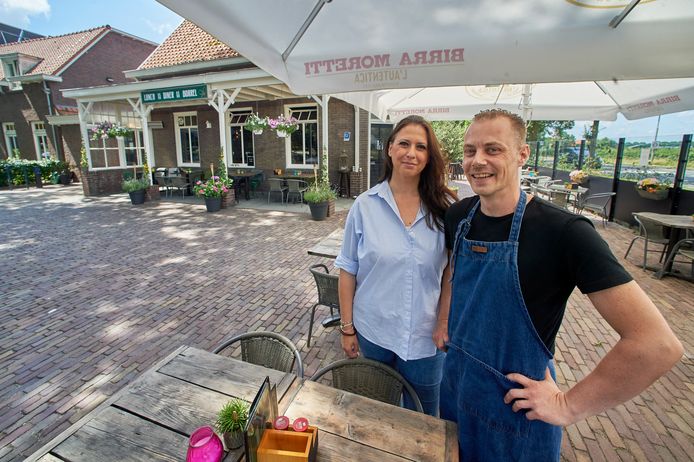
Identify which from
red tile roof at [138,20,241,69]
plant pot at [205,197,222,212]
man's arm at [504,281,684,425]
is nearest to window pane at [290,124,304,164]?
red tile roof at [138,20,241,69]

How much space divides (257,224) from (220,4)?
7447 millimetres

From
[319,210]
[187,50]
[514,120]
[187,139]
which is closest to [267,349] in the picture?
[514,120]

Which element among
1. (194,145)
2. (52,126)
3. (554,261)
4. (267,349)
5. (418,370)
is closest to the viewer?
(554,261)

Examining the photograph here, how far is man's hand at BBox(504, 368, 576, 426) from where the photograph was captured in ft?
3.36

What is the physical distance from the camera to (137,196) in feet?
37.6

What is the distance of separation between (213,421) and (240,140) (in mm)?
13583

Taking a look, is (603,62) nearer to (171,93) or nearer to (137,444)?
(137,444)

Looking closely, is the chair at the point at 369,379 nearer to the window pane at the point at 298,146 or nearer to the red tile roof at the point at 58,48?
the window pane at the point at 298,146

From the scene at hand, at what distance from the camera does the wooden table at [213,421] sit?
49.7 inches

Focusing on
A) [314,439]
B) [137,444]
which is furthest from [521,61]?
[137,444]

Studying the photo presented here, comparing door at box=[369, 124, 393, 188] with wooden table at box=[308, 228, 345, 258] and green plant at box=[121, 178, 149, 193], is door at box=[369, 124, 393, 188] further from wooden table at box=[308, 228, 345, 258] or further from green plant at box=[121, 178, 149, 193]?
wooden table at box=[308, 228, 345, 258]

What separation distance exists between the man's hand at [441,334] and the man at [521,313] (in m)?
0.21

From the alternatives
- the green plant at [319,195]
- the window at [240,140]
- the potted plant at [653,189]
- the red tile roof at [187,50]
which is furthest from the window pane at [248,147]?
the potted plant at [653,189]

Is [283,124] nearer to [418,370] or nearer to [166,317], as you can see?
[166,317]
